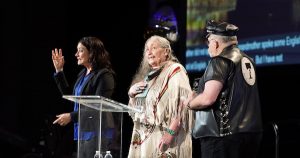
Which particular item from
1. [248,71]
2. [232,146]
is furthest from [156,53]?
[232,146]

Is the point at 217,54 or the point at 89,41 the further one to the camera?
the point at 89,41

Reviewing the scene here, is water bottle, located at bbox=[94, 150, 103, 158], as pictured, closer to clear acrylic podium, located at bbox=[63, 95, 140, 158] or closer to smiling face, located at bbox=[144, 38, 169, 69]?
clear acrylic podium, located at bbox=[63, 95, 140, 158]

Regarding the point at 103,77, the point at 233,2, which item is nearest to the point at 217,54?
the point at 103,77

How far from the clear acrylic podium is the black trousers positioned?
568 mm

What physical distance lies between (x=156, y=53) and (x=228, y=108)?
3.03 ft

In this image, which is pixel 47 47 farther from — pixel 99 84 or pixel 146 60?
pixel 146 60

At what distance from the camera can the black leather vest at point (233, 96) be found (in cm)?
342

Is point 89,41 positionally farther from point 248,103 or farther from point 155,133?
point 248,103

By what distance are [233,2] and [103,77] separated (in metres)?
2.15

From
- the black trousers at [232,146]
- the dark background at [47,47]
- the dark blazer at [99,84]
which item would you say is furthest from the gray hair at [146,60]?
the dark background at [47,47]

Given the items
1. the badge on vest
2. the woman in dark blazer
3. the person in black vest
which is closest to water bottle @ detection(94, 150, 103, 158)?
the person in black vest

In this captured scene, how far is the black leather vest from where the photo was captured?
3.42 metres

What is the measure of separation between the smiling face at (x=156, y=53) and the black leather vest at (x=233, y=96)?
0.76 metres

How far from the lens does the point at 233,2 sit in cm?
612
